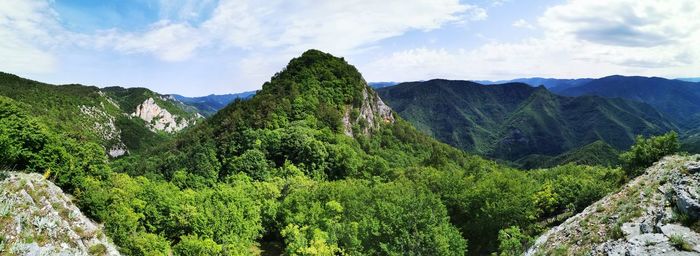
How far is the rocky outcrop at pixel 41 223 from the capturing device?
33.3 metres

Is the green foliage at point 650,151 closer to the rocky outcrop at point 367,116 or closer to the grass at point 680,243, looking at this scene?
the grass at point 680,243

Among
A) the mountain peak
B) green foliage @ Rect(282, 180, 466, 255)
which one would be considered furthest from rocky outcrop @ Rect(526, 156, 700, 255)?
the mountain peak

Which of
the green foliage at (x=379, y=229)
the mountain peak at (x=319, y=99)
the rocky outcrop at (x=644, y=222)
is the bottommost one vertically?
the green foliage at (x=379, y=229)

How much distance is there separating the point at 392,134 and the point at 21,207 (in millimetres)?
128044

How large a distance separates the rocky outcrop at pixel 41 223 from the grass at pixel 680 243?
4468 centimetres

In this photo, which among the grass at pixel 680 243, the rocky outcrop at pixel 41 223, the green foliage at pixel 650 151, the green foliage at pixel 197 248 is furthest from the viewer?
the green foliage at pixel 650 151

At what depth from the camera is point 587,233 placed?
120ft

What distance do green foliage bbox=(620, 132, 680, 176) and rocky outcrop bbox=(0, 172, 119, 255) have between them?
6037cm

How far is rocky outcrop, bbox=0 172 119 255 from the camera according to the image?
33.3 metres

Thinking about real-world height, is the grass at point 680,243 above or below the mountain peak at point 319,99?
below

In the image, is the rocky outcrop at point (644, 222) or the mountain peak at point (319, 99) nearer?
the rocky outcrop at point (644, 222)

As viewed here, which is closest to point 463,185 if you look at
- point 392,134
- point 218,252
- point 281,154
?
point 218,252

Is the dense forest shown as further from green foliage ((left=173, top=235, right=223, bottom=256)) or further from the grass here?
the grass

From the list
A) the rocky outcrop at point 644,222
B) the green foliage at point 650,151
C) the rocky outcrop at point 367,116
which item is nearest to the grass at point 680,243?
the rocky outcrop at point 644,222
